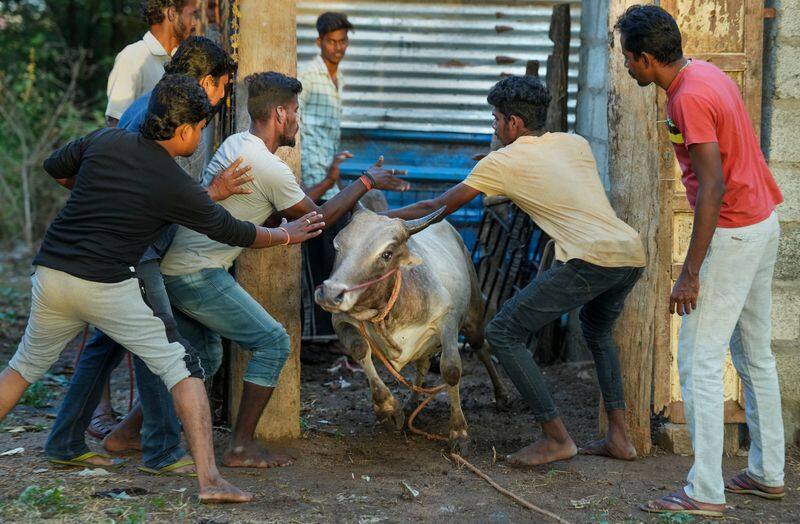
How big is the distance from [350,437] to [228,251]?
158 centimetres

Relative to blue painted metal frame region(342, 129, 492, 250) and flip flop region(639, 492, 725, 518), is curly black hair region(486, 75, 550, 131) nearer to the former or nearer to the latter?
flip flop region(639, 492, 725, 518)

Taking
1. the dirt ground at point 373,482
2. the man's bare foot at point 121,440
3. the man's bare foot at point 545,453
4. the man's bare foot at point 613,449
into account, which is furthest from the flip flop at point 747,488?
the man's bare foot at point 121,440

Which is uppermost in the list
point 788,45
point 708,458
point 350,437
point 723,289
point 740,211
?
point 788,45

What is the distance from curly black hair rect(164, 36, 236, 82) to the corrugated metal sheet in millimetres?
4839

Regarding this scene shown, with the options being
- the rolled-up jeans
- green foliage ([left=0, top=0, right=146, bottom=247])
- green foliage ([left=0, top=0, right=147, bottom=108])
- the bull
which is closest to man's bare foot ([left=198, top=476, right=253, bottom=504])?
the bull

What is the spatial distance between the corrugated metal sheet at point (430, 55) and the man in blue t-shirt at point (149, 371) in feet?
15.7

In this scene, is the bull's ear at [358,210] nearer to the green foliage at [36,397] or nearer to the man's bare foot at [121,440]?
the man's bare foot at [121,440]

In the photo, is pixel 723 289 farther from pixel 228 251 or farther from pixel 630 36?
pixel 228 251

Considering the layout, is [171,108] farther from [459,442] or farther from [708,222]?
[459,442]

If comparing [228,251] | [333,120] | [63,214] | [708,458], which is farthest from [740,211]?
[333,120]

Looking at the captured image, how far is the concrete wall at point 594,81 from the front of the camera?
8.47m

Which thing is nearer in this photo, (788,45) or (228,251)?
(228,251)

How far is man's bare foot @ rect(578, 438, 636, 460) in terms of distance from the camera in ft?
18.9

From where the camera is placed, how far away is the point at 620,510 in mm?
5027
